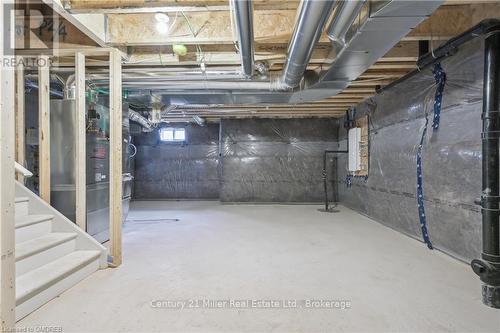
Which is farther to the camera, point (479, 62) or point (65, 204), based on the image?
point (65, 204)

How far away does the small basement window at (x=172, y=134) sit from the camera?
7238 mm

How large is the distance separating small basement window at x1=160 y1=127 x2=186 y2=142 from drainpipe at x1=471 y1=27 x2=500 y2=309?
6440mm

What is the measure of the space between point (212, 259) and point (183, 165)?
491cm

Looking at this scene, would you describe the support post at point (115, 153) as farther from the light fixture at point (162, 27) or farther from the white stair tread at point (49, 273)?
the light fixture at point (162, 27)

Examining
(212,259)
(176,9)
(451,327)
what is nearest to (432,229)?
(451,327)

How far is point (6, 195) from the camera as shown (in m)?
1.31

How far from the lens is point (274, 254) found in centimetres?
270

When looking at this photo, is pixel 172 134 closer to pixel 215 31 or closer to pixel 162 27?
pixel 162 27

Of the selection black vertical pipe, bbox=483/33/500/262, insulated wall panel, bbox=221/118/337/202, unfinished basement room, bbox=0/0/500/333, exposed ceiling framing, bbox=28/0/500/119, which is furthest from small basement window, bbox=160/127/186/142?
black vertical pipe, bbox=483/33/500/262

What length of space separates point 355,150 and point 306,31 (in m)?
3.43

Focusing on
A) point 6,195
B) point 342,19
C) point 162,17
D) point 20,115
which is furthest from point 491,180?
point 20,115

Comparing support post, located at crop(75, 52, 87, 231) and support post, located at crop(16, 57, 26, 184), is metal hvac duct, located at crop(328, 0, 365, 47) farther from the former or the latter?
support post, located at crop(16, 57, 26, 184)

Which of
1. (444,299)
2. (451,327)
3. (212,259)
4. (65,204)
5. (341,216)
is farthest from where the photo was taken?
(341,216)

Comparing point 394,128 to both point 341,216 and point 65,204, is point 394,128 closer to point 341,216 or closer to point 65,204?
point 341,216
